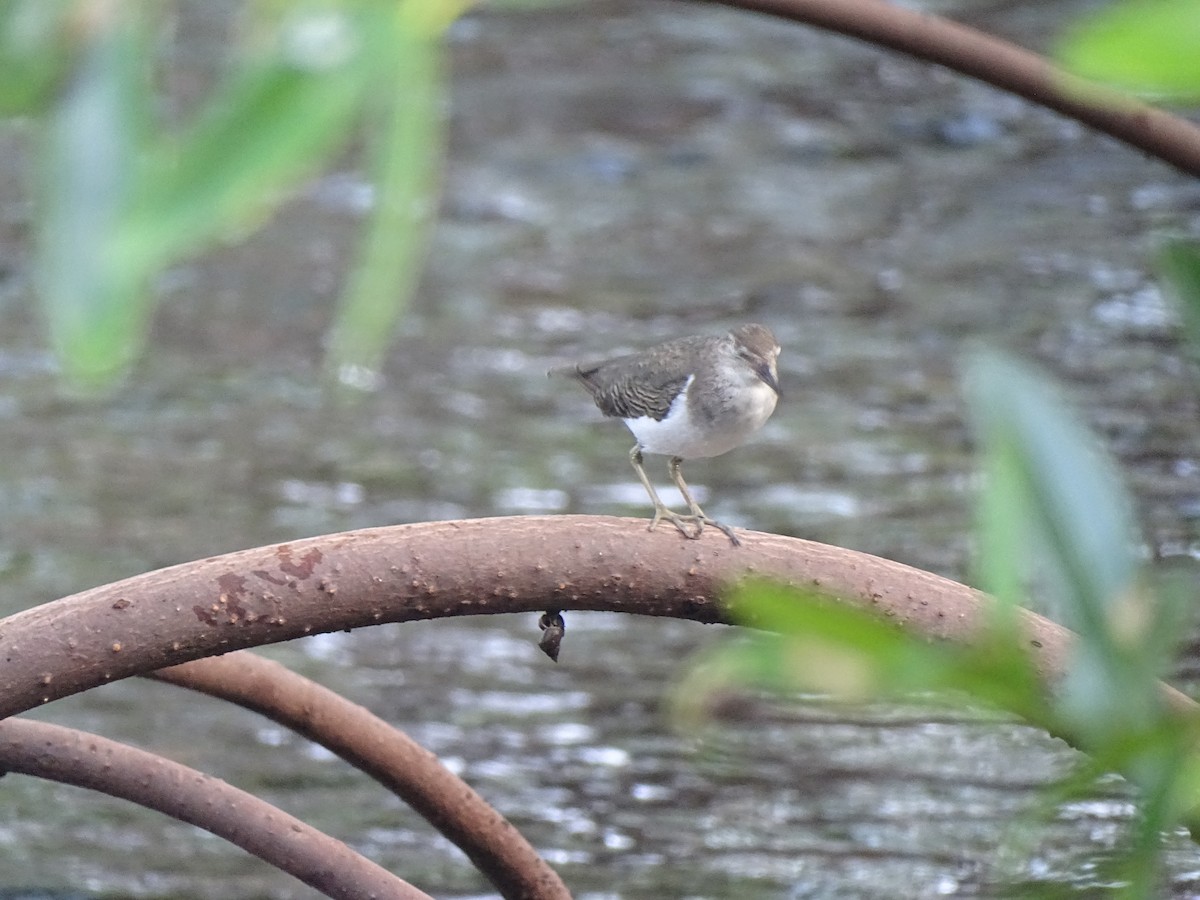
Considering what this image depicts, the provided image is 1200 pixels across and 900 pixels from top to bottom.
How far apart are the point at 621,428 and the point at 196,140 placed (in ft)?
13.8

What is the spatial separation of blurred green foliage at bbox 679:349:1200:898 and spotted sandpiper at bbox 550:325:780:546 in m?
1.58

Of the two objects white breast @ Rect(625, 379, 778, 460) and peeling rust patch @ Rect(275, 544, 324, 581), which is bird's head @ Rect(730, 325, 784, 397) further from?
peeling rust patch @ Rect(275, 544, 324, 581)

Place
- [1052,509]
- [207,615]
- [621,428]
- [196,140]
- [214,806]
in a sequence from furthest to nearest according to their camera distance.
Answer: [621,428], [214,806], [207,615], [1052,509], [196,140]

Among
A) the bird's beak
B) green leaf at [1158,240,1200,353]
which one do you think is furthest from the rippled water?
the bird's beak

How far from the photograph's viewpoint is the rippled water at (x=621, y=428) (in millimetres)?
2852

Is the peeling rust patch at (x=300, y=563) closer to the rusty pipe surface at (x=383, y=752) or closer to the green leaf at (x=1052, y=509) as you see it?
the rusty pipe surface at (x=383, y=752)

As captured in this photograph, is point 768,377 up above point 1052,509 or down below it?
above

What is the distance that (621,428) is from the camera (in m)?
4.57

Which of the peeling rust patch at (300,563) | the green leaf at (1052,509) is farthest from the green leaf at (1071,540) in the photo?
the peeling rust patch at (300,563)

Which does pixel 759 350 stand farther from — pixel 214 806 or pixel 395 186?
pixel 395 186

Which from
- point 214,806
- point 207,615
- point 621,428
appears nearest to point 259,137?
point 207,615

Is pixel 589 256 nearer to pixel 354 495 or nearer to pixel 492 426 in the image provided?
pixel 492 426

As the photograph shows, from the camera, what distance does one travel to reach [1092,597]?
0.46m

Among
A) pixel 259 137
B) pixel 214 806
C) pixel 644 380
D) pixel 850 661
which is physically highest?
pixel 644 380
